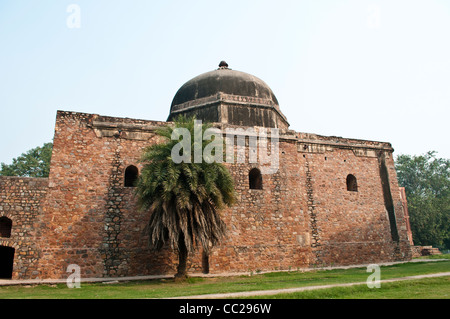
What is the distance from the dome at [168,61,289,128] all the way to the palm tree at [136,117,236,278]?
13.6 feet

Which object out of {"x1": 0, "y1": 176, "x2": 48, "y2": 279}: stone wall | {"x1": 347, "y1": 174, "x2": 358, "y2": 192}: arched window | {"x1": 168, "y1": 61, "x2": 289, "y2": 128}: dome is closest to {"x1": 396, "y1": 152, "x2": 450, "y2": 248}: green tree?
{"x1": 347, "y1": 174, "x2": 358, "y2": 192}: arched window

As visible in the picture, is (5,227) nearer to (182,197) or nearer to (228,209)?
(182,197)

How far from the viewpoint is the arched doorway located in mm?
12719

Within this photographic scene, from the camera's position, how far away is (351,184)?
1584 centimetres

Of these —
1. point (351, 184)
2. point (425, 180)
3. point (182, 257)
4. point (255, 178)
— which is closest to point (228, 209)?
point (255, 178)

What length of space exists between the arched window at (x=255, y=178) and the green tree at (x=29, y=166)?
20828 millimetres

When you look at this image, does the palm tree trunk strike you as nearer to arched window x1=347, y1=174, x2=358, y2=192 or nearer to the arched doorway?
the arched doorway

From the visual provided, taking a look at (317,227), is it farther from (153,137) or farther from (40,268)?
(40,268)

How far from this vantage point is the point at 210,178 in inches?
406

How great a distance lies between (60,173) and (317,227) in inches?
404

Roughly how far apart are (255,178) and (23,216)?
339 inches
